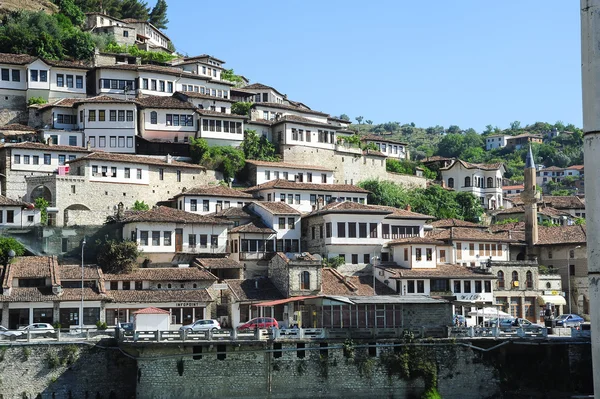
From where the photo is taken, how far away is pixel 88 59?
9994 cm

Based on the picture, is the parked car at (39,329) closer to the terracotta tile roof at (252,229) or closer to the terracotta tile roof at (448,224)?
the terracotta tile roof at (252,229)

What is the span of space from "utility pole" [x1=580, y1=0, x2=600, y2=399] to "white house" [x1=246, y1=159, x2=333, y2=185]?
49624 mm

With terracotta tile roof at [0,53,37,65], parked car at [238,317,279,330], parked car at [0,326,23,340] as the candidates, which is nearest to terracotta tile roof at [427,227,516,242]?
parked car at [238,317,279,330]

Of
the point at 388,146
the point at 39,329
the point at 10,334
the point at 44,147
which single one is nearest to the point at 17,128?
the point at 44,147

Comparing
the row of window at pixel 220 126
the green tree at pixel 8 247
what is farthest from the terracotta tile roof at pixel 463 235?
the green tree at pixel 8 247

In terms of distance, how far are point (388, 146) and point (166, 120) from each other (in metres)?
33.6

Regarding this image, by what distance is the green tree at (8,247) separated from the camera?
62.0 m

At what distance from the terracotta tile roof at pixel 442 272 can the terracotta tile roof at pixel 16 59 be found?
132 feet

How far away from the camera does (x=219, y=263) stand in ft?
222

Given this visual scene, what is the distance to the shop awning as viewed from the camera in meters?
72.7

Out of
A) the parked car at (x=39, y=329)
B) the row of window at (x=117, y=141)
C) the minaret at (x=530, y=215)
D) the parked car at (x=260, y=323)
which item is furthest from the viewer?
the row of window at (x=117, y=141)

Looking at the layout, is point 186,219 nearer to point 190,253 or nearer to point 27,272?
point 190,253

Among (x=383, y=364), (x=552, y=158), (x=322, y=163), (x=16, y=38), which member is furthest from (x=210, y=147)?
(x=552, y=158)

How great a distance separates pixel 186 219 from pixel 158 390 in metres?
19.7
